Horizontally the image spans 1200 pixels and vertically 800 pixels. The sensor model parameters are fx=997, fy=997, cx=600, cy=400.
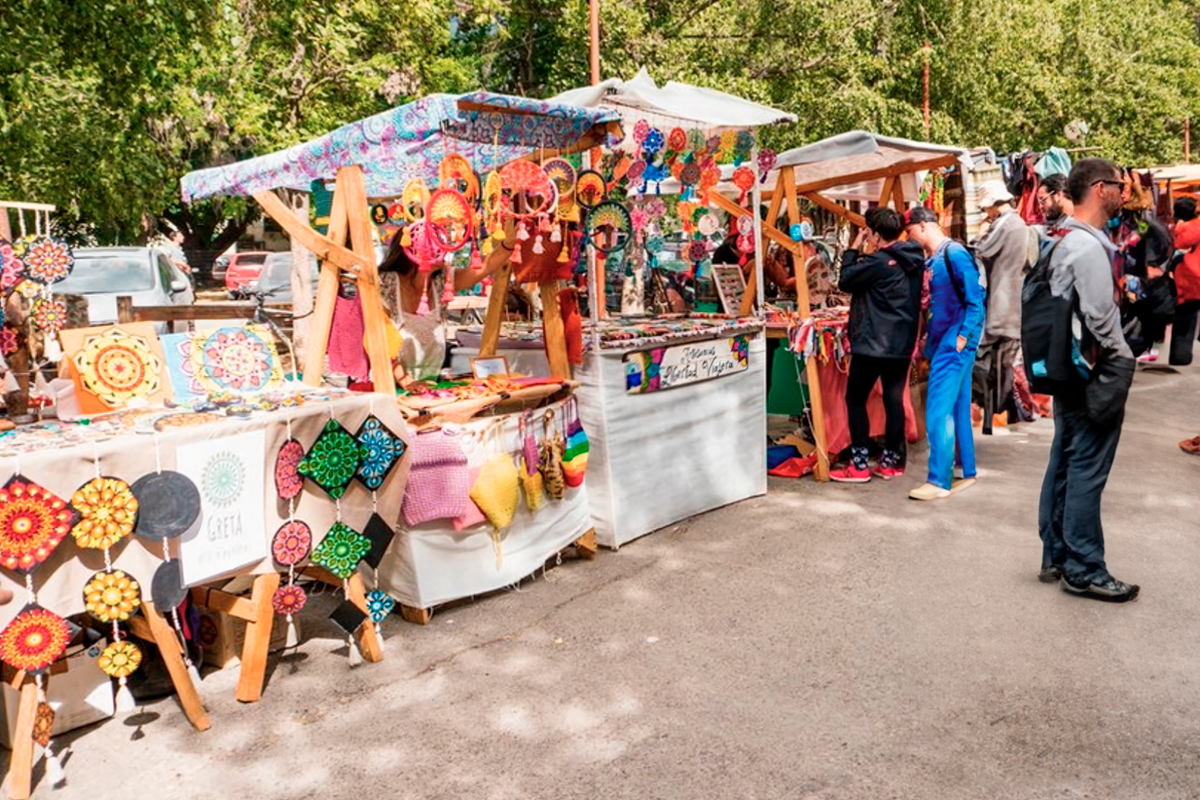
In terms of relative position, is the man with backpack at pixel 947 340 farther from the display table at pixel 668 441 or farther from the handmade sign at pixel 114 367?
the handmade sign at pixel 114 367

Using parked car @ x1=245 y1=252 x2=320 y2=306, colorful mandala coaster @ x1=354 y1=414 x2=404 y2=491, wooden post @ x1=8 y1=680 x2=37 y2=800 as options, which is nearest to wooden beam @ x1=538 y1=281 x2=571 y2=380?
colorful mandala coaster @ x1=354 y1=414 x2=404 y2=491

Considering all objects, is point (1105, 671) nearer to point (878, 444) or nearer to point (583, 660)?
point (583, 660)

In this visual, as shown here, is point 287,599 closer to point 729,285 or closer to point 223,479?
point 223,479

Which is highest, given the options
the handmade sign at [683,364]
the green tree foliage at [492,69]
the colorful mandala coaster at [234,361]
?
the green tree foliage at [492,69]

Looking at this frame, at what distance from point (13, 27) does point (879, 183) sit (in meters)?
7.64

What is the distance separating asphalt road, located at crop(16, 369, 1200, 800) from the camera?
327cm

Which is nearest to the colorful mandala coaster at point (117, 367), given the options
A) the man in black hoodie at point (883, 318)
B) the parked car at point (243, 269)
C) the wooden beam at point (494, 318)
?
the wooden beam at point (494, 318)

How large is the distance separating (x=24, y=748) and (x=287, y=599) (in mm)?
1001

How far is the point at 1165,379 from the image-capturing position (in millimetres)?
11227

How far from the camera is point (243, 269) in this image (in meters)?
26.9

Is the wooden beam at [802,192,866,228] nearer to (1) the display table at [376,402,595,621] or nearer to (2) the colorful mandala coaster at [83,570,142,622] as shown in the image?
(1) the display table at [376,402,595,621]

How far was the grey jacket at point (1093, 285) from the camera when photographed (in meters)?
4.30

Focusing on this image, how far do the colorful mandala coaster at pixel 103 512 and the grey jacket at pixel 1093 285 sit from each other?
3.83 meters

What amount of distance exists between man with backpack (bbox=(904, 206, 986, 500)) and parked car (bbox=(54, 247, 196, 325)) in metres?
9.07
